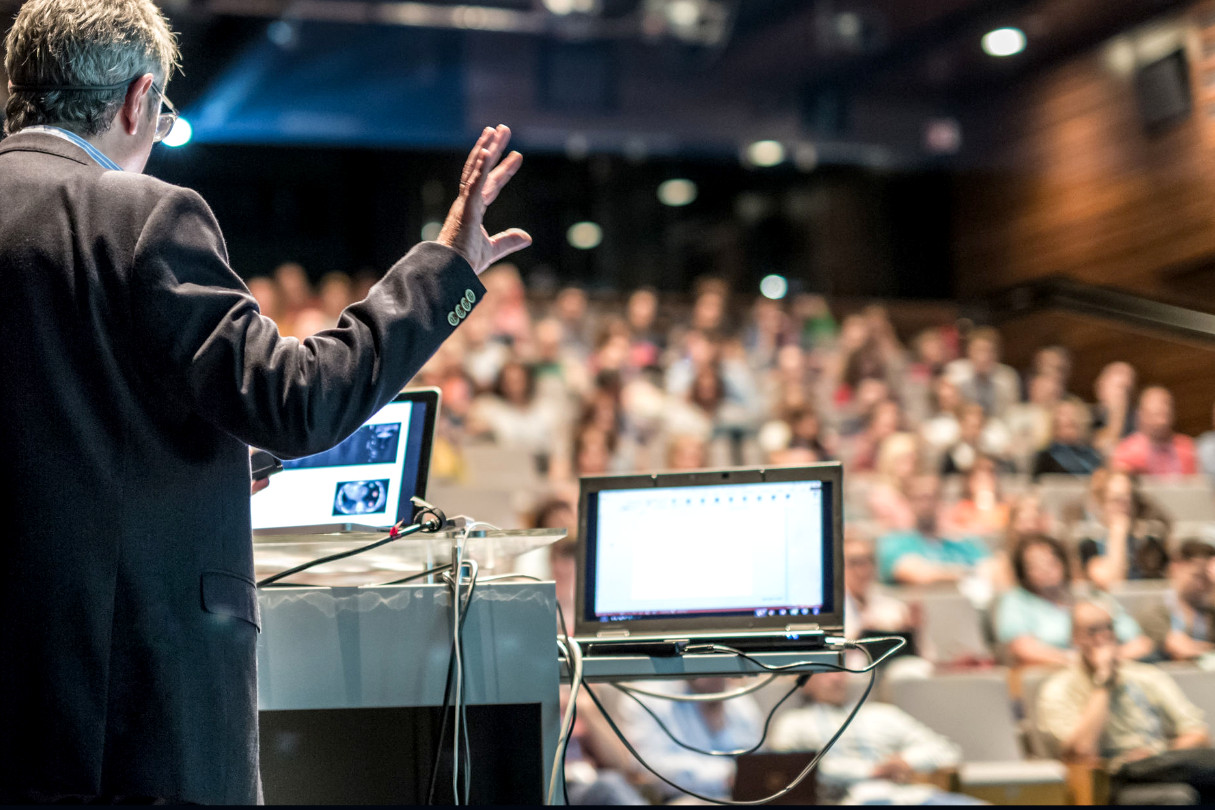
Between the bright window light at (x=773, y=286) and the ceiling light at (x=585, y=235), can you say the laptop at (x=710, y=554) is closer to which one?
the ceiling light at (x=585, y=235)

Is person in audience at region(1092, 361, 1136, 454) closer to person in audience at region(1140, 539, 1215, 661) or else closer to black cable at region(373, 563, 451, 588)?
person in audience at region(1140, 539, 1215, 661)

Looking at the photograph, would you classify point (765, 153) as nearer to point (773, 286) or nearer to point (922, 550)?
point (773, 286)

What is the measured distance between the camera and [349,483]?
1600 mm

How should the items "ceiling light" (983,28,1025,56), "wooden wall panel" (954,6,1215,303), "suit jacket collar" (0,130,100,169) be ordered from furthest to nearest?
"ceiling light" (983,28,1025,56) < "wooden wall panel" (954,6,1215,303) < "suit jacket collar" (0,130,100,169)

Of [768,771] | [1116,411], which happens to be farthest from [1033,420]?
[768,771]

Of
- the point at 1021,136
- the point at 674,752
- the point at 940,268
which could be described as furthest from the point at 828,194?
the point at 674,752

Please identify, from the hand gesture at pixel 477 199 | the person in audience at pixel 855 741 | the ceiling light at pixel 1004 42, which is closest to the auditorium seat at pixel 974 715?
the person in audience at pixel 855 741

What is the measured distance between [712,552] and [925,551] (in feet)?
9.85

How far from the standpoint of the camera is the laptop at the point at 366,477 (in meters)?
1.56

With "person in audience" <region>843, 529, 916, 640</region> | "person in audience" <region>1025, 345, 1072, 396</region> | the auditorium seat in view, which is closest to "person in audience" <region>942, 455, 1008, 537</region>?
"person in audience" <region>843, 529, 916, 640</region>

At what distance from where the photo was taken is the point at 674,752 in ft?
9.91

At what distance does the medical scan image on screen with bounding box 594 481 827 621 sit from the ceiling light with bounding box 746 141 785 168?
728 centimetres

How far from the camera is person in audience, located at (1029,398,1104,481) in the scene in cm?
558

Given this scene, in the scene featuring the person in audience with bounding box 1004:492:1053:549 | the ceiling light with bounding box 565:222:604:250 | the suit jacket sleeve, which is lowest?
the person in audience with bounding box 1004:492:1053:549
